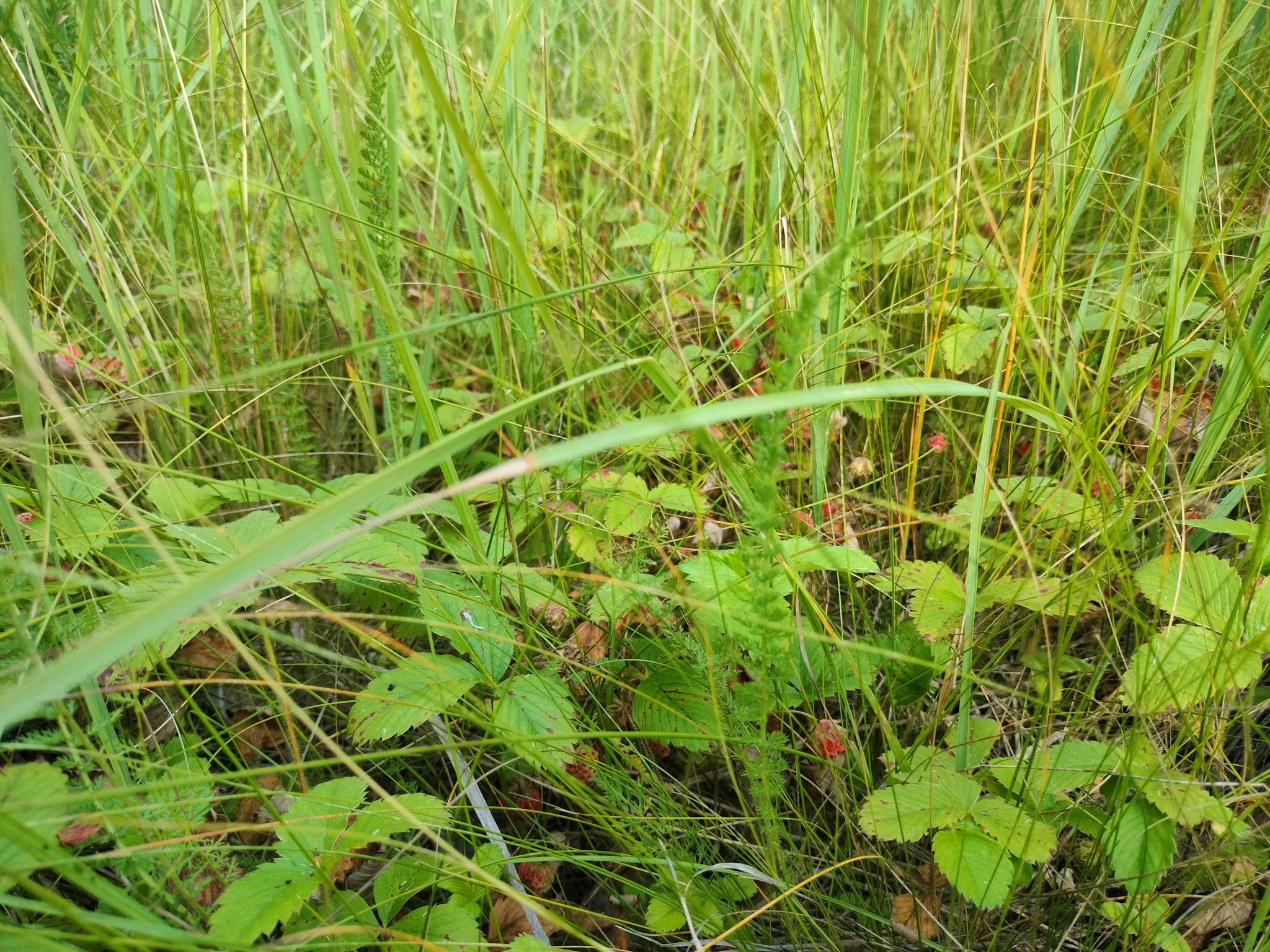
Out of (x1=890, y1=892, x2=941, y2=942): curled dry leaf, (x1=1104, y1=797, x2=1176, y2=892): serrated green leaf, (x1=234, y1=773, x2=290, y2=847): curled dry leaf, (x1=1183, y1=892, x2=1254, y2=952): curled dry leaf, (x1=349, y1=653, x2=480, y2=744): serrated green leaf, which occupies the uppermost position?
(x1=349, y1=653, x2=480, y2=744): serrated green leaf

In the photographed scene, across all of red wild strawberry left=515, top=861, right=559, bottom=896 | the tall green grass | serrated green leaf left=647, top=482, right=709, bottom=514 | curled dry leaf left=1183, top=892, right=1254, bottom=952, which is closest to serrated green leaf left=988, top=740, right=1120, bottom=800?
the tall green grass

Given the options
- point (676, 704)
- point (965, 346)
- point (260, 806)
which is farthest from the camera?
point (965, 346)

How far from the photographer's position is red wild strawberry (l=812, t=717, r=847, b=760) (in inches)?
39.1

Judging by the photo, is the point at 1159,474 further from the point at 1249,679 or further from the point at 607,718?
the point at 607,718

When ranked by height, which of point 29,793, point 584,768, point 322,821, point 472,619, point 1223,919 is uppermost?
point 29,793

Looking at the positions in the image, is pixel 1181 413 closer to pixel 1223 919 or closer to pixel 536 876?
pixel 1223 919

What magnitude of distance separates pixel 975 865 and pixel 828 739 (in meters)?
0.23

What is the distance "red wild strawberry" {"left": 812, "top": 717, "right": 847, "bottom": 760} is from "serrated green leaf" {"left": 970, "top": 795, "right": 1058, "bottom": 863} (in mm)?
179

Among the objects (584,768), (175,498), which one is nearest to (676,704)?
(584,768)

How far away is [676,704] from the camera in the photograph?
1.02 metres

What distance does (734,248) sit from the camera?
1.89 m

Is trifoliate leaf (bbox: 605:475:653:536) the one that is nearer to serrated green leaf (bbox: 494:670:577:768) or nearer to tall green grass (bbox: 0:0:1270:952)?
tall green grass (bbox: 0:0:1270:952)

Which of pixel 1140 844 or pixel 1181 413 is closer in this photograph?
pixel 1140 844

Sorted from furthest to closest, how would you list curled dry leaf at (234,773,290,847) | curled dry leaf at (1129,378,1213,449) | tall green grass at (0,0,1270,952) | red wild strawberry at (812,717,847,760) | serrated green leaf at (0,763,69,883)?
1. curled dry leaf at (1129,378,1213,449)
2. curled dry leaf at (234,773,290,847)
3. red wild strawberry at (812,717,847,760)
4. tall green grass at (0,0,1270,952)
5. serrated green leaf at (0,763,69,883)
